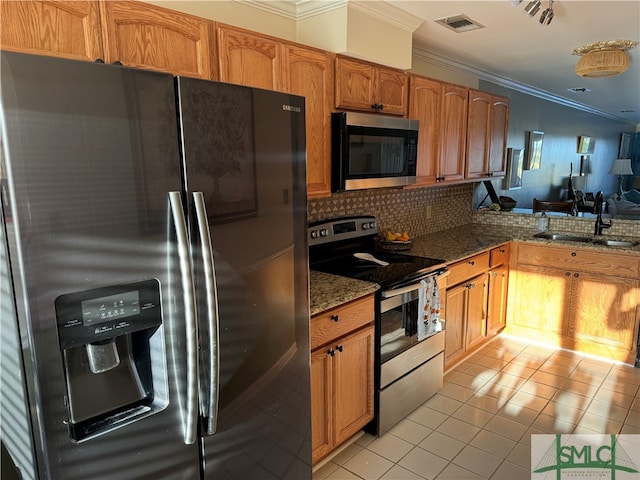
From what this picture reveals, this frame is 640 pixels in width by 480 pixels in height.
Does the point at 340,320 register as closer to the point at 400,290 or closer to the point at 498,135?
the point at 400,290

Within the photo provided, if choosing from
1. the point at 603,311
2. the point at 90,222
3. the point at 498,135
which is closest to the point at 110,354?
the point at 90,222

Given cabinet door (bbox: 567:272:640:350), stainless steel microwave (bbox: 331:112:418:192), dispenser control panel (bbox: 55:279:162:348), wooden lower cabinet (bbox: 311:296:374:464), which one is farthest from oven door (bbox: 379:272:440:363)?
cabinet door (bbox: 567:272:640:350)

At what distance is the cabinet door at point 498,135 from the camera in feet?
13.0

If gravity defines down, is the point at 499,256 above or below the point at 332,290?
below

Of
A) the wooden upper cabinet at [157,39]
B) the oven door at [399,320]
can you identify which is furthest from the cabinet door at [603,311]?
the wooden upper cabinet at [157,39]

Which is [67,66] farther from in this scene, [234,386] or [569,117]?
[569,117]

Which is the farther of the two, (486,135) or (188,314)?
(486,135)

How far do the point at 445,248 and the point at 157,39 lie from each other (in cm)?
250

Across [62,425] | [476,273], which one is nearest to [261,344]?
[62,425]

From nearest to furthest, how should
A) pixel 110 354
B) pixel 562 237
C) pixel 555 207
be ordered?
pixel 110 354 → pixel 562 237 → pixel 555 207

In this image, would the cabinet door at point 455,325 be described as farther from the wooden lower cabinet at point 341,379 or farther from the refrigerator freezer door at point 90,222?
the refrigerator freezer door at point 90,222

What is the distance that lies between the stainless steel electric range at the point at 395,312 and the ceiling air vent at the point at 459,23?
1.38 metres

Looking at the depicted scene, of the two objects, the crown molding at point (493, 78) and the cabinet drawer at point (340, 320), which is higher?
the crown molding at point (493, 78)

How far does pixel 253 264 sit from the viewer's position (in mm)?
1445
